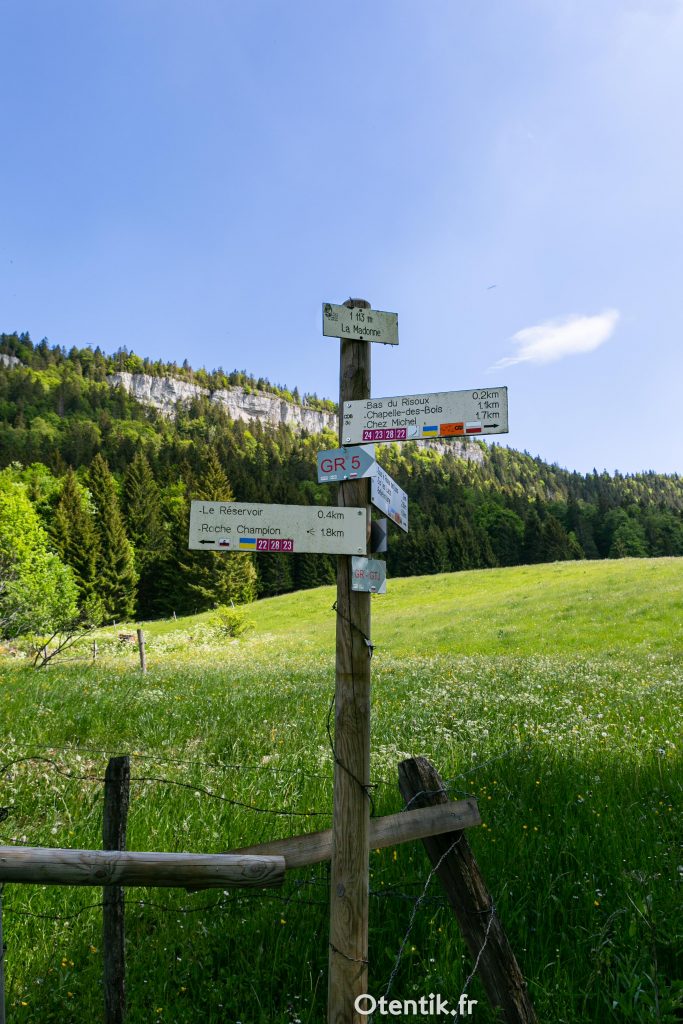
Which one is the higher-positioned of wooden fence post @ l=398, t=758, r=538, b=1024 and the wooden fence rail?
the wooden fence rail

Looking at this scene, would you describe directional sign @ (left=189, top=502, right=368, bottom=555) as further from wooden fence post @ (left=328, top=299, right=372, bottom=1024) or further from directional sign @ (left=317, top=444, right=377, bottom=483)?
directional sign @ (left=317, top=444, right=377, bottom=483)

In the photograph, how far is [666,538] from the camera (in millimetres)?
108062

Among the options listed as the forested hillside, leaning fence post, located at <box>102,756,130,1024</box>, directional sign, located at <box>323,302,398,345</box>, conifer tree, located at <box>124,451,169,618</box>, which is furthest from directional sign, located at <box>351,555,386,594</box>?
conifer tree, located at <box>124,451,169,618</box>

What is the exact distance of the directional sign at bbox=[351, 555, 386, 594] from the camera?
3.25m

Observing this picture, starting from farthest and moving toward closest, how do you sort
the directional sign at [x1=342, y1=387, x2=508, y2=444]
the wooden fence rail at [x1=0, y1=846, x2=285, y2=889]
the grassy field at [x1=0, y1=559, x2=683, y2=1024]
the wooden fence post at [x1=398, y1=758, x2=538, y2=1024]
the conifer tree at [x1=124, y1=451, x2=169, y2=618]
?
1. the conifer tree at [x1=124, y1=451, x2=169, y2=618]
2. the grassy field at [x1=0, y1=559, x2=683, y2=1024]
3. the directional sign at [x1=342, y1=387, x2=508, y2=444]
4. the wooden fence post at [x1=398, y1=758, x2=538, y2=1024]
5. the wooden fence rail at [x1=0, y1=846, x2=285, y2=889]

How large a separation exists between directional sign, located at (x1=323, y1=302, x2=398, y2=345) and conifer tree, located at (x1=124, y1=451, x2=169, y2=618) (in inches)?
2987

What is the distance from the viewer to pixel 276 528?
128 inches

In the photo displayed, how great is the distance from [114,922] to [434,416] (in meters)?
3.61

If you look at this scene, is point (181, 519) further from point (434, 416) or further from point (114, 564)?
point (434, 416)

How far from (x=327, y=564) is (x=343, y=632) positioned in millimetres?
78187

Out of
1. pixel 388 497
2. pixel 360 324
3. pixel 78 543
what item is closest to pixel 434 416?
pixel 388 497

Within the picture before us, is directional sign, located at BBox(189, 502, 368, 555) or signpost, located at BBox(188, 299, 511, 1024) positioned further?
directional sign, located at BBox(189, 502, 368, 555)

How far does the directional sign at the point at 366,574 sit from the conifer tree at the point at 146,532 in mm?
76083

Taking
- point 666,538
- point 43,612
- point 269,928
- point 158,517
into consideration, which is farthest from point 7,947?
point 666,538
